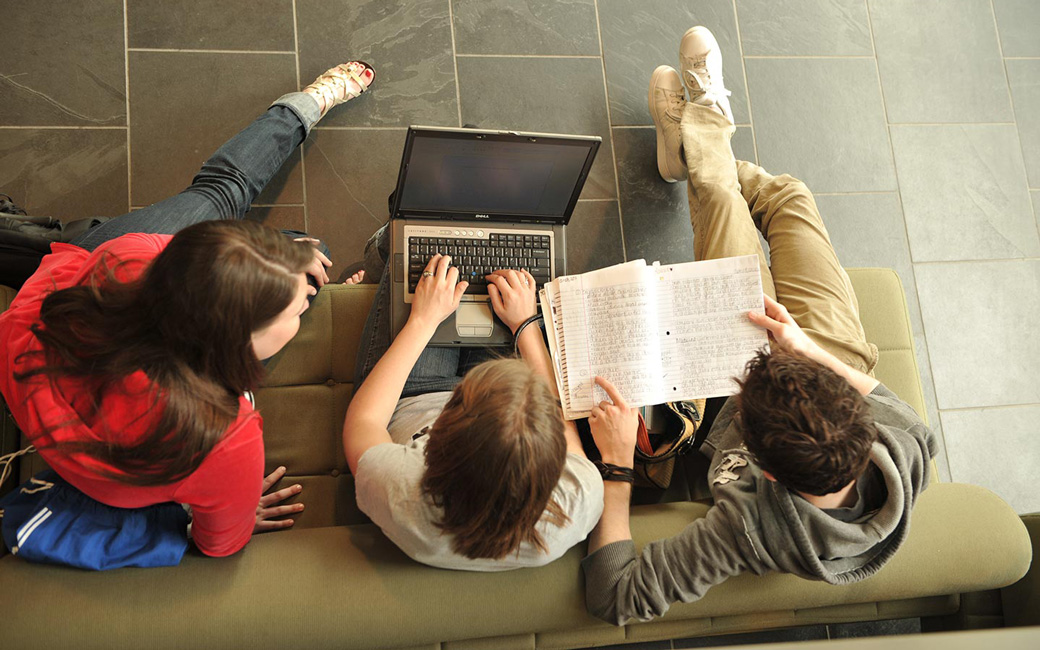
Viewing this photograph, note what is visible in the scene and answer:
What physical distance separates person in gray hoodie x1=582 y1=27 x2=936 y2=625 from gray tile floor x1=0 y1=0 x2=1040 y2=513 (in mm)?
717

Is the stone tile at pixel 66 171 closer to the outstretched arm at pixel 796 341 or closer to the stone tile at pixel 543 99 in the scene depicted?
the stone tile at pixel 543 99

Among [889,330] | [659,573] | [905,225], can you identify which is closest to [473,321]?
[659,573]

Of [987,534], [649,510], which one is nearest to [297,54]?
[649,510]

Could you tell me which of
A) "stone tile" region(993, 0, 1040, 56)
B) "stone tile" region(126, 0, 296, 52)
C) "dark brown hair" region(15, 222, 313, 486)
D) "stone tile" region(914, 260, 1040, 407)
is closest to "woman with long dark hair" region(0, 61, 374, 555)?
"dark brown hair" region(15, 222, 313, 486)

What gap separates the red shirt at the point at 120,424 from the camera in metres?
1.07

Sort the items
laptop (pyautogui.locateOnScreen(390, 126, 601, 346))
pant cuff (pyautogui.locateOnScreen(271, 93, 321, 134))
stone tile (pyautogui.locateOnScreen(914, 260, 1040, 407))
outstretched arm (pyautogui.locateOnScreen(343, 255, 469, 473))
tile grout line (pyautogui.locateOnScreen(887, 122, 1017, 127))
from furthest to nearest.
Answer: tile grout line (pyautogui.locateOnScreen(887, 122, 1017, 127)) → stone tile (pyautogui.locateOnScreen(914, 260, 1040, 407)) → pant cuff (pyautogui.locateOnScreen(271, 93, 321, 134)) → laptop (pyautogui.locateOnScreen(390, 126, 601, 346)) → outstretched arm (pyautogui.locateOnScreen(343, 255, 469, 473))

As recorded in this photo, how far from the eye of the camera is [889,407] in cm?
148

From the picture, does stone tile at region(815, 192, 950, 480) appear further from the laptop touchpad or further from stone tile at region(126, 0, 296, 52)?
stone tile at region(126, 0, 296, 52)

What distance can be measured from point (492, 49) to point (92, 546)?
1.66m

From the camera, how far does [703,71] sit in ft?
6.84

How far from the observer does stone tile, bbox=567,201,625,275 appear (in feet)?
6.99

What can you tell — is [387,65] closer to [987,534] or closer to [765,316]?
[765,316]

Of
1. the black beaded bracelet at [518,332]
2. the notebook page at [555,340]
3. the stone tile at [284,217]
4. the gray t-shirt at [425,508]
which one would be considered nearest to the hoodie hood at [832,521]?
the gray t-shirt at [425,508]

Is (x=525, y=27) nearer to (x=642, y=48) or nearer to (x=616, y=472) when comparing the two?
(x=642, y=48)
